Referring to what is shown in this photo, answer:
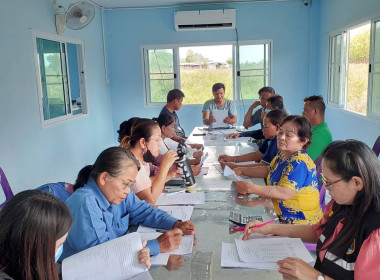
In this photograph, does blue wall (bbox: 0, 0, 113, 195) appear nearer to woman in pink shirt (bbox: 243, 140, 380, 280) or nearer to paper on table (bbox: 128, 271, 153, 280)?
paper on table (bbox: 128, 271, 153, 280)

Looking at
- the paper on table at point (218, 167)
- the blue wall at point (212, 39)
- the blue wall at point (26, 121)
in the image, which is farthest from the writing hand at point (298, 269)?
the blue wall at point (212, 39)

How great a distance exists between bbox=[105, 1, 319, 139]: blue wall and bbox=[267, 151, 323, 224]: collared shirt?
14.0 feet

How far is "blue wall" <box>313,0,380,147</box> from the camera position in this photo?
373 cm

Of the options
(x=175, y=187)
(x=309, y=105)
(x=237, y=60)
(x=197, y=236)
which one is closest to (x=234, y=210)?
(x=197, y=236)

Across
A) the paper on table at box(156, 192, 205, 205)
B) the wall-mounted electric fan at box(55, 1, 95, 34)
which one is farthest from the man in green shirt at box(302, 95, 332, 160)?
the wall-mounted electric fan at box(55, 1, 95, 34)

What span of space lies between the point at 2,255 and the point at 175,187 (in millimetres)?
1411

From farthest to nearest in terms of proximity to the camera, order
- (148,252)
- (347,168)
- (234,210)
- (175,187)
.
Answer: (175,187) < (234,210) < (148,252) < (347,168)

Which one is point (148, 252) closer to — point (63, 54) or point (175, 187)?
point (175, 187)

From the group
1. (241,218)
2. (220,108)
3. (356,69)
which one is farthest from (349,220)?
(356,69)

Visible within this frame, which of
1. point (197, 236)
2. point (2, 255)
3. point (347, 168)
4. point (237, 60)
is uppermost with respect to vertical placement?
point (237, 60)

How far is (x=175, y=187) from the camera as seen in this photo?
2.21 metres

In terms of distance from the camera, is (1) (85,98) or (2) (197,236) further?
(1) (85,98)

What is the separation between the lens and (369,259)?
979mm

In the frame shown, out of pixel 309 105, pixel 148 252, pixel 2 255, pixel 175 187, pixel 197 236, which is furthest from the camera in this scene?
pixel 309 105
